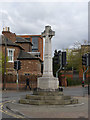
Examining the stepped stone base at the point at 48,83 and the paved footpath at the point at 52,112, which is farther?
the stepped stone base at the point at 48,83

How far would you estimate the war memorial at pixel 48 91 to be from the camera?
1084 centimetres

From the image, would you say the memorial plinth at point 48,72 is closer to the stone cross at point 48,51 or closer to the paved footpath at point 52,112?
the stone cross at point 48,51

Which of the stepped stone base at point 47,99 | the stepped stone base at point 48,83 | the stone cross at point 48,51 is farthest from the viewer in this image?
the stone cross at point 48,51

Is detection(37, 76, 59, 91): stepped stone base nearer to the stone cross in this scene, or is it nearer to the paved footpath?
the stone cross

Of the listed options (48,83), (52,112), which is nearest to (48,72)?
(48,83)

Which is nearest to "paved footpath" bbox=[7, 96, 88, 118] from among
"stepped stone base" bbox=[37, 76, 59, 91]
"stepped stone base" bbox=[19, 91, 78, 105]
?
"stepped stone base" bbox=[19, 91, 78, 105]

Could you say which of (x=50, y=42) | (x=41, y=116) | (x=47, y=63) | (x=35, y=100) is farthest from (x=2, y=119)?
(x=50, y=42)

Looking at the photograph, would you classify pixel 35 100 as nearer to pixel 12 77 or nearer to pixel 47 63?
pixel 47 63

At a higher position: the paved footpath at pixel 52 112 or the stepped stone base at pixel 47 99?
the stepped stone base at pixel 47 99

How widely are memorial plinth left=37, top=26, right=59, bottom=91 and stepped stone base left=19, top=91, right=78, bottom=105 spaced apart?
53cm

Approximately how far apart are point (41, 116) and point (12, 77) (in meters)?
23.8

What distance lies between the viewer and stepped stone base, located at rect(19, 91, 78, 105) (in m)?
10.8

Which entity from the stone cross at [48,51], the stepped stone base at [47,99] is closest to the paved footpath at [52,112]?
the stepped stone base at [47,99]

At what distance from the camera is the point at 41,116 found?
302 inches
